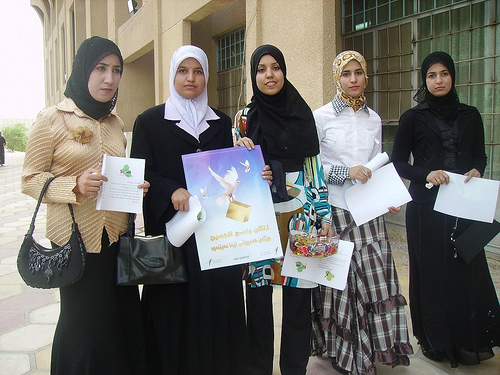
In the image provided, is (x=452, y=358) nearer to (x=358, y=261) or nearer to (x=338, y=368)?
(x=338, y=368)

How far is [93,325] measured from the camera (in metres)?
1.97

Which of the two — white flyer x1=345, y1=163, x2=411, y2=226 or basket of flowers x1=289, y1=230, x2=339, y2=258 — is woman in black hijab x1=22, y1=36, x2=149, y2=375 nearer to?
basket of flowers x1=289, y1=230, x2=339, y2=258

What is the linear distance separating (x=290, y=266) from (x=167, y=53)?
696 cm

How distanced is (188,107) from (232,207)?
0.56 m

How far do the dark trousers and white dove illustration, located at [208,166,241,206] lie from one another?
2.04 feet

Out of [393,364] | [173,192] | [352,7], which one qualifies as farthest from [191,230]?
[352,7]

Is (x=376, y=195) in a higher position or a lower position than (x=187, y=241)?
higher

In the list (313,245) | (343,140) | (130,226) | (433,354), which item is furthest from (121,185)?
(433,354)

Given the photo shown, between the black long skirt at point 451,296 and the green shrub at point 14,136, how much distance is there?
41.4m

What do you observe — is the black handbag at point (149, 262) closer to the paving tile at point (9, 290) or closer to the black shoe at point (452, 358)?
the black shoe at point (452, 358)

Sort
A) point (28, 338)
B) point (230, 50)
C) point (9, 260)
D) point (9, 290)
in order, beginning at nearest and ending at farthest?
point (28, 338)
point (9, 290)
point (9, 260)
point (230, 50)

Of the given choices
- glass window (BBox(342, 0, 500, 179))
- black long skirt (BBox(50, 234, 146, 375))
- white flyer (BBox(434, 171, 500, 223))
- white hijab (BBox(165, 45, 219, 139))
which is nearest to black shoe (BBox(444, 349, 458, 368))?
white flyer (BBox(434, 171, 500, 223))

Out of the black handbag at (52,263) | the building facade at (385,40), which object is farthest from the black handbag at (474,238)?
the building facade at (385,40)

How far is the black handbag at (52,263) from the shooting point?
1.82 meters
